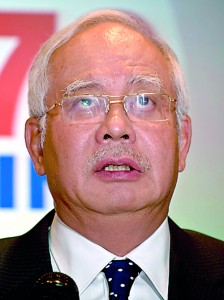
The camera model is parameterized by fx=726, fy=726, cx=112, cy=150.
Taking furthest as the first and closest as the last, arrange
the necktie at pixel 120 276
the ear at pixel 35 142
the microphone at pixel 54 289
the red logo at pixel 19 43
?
the red logo at pixel 19 43, the ear at pixel 35 142, the necktie at pixel 120 276, the microphone at pixel 54 289

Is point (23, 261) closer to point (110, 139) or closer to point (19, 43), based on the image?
point (110, 139)

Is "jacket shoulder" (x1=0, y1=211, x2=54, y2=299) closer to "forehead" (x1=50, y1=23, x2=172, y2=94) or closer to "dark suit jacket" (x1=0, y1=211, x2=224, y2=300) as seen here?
"dark suit jacket" (x1=0, y1=211, x2=224, y2=300)

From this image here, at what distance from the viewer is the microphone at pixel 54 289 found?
1190mm

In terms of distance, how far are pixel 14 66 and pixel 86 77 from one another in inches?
23.2

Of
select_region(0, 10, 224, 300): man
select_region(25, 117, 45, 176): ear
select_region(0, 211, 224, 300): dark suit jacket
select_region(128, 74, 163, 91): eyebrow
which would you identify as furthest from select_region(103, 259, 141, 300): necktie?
select_region(128, 74, 163, 91): eyebrow

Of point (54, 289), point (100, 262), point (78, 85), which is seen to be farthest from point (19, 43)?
point (54, 289)

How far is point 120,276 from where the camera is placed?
172cm

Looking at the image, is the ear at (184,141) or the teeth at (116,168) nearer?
the teeth at (116,168)

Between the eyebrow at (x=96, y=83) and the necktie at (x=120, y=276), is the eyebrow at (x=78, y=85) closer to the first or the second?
the eyebrow at (x=96, y=83)

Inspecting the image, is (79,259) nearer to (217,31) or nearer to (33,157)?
(33,157)

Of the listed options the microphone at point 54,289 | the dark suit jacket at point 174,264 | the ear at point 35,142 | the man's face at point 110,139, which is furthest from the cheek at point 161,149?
the microphone at point 54,289

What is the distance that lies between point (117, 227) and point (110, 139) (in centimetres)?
24

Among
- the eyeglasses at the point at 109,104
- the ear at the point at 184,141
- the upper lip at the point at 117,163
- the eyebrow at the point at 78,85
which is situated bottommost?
the upper lip at the point at 117,163

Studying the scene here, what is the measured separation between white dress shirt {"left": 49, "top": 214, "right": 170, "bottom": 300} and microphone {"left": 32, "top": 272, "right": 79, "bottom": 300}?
1.77 ft
